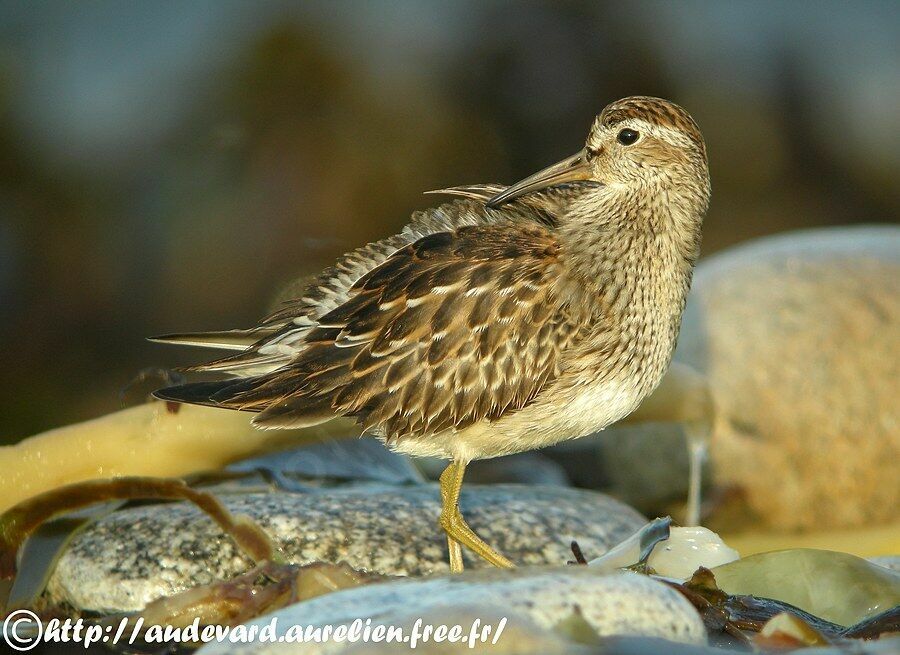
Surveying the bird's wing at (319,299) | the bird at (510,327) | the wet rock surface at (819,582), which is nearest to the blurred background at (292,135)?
the bird's wing at (319,299)

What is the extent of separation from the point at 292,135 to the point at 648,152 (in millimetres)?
5656

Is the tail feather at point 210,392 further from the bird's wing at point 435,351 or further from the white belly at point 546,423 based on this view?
the white belly at point 546,423

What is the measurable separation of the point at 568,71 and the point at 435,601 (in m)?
8.72

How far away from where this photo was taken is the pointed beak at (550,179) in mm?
5547

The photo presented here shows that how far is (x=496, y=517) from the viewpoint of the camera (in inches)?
235

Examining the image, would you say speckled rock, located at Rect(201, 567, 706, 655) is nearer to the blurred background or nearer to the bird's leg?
the bird's leg

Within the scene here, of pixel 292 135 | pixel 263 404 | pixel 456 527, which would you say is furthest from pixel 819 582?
pixel 292 135

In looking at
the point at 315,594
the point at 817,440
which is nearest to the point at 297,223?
the point at 817,440

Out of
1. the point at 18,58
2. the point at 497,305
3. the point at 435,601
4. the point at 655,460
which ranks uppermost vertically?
the point at 18,58

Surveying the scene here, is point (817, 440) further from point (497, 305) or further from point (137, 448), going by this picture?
point (137, 448)

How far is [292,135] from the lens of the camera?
1054 centimetres

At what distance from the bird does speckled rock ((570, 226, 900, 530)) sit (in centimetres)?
287

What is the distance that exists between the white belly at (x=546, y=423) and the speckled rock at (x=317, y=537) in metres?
0.55

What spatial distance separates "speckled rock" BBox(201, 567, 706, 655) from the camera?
12.3 feet
